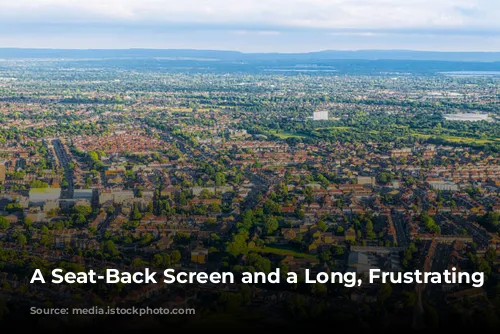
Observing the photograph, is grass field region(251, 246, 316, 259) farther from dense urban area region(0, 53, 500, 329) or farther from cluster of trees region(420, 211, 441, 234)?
cluster of trees region(420, 211, 441, 234)

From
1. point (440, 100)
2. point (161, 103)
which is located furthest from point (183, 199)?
point (440, 100)

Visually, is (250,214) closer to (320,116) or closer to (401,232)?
(401,232)

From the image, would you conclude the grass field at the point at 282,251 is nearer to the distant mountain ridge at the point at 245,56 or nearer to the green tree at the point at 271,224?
the green tree at the point at 271,224

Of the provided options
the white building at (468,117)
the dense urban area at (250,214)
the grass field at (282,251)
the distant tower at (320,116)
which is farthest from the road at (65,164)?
the white building at (468,117)

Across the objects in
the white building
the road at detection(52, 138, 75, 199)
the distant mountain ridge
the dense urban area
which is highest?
the distant mountain ridge

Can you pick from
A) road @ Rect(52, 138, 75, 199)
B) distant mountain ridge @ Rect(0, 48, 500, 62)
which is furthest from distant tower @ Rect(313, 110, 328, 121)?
distant mountain ridge @ Rect(0, 48, 500, 62)

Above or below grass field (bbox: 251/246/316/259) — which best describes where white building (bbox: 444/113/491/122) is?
above

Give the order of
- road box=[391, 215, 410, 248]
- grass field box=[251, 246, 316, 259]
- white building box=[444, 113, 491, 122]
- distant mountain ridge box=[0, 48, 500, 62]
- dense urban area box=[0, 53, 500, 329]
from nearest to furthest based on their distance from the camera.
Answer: dense urban area box=[0, 53, 500, 329], grass field box=[251, 246, 316, 259], road box=[391, 215, 410, 248], white building box=[444, 113, 491, 122], distant mountain ridge box=[0, 48, 500, 62]
